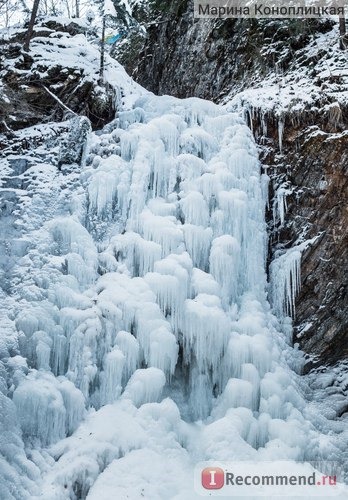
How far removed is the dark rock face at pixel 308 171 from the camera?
6.53 meters

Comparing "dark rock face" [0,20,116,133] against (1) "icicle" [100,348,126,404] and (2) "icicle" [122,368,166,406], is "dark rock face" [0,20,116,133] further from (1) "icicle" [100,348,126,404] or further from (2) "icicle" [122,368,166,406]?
(2) "icicle" [122,368,166,406]

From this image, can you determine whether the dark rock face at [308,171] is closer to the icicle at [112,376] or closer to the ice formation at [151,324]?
the ice formation at [151,324]

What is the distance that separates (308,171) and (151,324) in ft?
10.2

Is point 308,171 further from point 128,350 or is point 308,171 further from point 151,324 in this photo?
point 128,350

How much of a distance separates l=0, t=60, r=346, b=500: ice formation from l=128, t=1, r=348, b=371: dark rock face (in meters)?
0.28

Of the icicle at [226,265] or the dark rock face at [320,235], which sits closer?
the icicle at [226,265]

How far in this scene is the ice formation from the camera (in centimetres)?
490

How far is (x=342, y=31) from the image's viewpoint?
7.76 meters

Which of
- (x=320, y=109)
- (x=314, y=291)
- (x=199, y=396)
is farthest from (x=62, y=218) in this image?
(x=320, y=109)

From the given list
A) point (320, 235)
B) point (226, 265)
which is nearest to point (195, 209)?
point (226, 265)

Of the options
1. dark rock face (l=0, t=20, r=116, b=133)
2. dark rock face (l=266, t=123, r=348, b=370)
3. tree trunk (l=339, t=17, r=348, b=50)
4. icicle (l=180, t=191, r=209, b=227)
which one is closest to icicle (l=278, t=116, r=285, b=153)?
dark rock face (l=266, t=123, r=348, b=370)

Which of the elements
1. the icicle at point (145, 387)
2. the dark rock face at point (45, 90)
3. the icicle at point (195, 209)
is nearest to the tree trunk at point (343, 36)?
the icicle at point (195, 209)

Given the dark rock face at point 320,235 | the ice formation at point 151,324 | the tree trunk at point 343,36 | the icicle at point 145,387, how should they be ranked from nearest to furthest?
the ice formation at point 151,324, the icicle at point 145,387, the dark rock face at point 320,235, the tree trunk at point 343,36

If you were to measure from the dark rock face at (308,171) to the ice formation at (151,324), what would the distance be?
28cm
